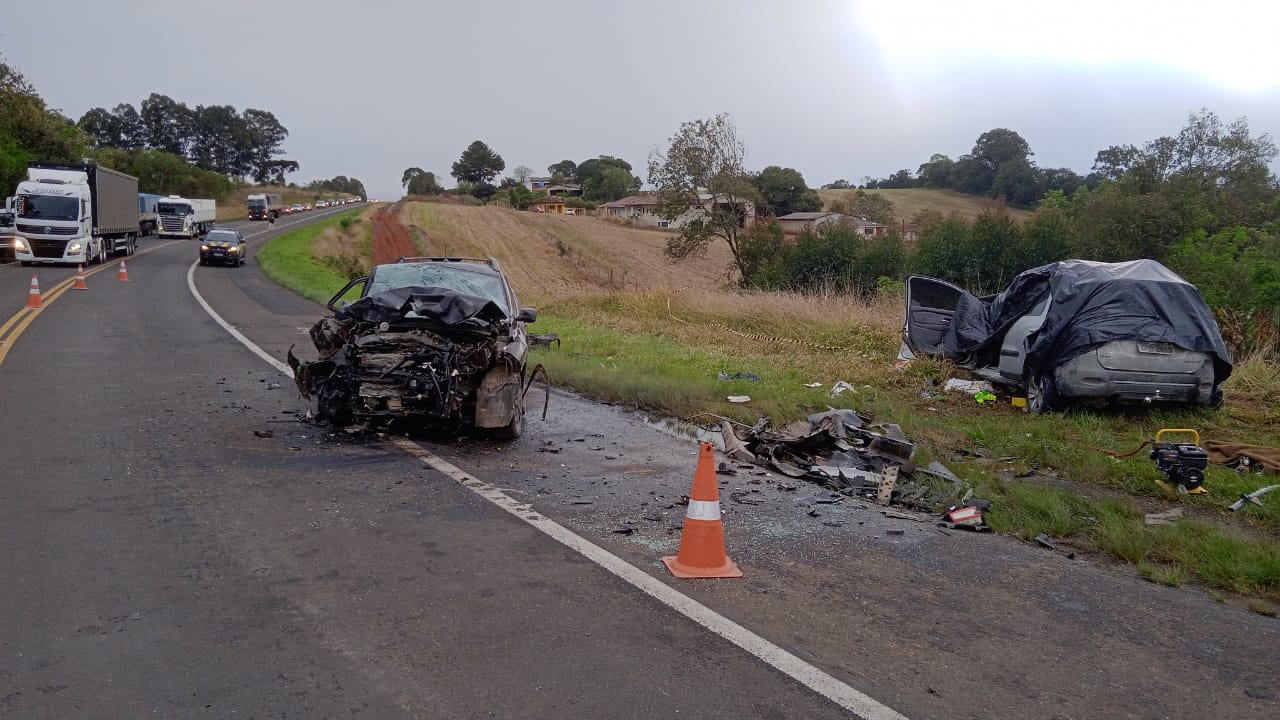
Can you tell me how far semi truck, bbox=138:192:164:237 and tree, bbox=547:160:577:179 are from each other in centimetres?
12962

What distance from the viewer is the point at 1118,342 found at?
1000cm

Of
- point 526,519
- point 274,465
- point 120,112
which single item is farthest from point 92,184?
point 120,112

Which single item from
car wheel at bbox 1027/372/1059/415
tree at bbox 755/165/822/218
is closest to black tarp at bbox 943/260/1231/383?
car wheel at bbox 1027/372/1059/415

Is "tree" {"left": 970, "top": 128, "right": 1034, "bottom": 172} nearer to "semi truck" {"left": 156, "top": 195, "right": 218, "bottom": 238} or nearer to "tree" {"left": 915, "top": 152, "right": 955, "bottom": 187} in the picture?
"tree" {"left": 915, "top": 152, "right": 955, "bottom": 187}

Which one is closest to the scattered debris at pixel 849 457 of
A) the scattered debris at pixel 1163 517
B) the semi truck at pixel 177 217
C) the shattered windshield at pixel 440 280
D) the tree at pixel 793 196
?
the scattered debris at pixel 1163 517

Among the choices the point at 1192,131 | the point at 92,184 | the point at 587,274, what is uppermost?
the point at 1192,131

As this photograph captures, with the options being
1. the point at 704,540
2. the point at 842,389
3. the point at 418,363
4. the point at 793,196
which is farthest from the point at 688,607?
the point at 793,196

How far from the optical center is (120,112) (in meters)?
134

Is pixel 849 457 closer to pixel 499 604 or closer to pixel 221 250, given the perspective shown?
pixel 499 604

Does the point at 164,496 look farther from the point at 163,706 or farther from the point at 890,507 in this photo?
the point at 890,507

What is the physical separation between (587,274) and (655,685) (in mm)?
53548

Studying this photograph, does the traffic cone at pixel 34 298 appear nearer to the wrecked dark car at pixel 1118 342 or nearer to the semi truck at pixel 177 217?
the wrecked dark car at pixel 1118 342

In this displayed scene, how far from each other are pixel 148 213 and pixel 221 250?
23.8 metres

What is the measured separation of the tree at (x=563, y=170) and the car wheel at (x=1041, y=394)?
570ft
